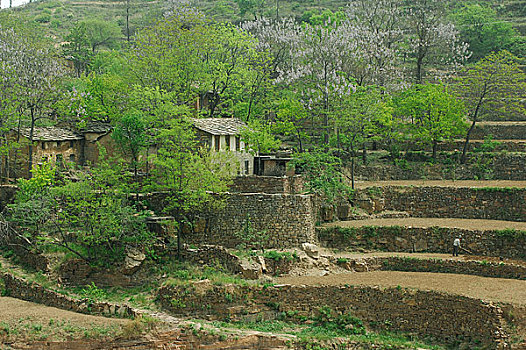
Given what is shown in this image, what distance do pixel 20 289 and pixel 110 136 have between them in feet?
46.4

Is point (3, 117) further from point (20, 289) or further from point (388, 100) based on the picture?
point (388, 100)

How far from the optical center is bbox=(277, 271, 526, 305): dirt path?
27.6 m

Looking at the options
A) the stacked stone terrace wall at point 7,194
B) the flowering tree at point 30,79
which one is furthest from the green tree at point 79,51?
the stacked stone terrace wall at point 7,194

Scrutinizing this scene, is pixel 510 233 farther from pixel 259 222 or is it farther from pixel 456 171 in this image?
pixel 259 222

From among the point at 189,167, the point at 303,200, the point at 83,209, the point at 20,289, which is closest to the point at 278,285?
the point at 303,200

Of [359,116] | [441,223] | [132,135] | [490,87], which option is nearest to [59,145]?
[132,135]

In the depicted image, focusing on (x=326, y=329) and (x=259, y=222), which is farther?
(x=259, y=222)

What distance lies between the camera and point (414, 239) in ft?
113

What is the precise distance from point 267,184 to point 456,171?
1602 cm

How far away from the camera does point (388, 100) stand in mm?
45938

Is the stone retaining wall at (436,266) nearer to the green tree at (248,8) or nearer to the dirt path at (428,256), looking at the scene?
the dirt path at (428,256)

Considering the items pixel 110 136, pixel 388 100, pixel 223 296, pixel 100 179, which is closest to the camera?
pixel 223 296

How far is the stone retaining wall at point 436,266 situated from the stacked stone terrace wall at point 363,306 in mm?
3320

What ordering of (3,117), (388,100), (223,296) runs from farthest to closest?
(388,100) < (3,117) < (223,296)
